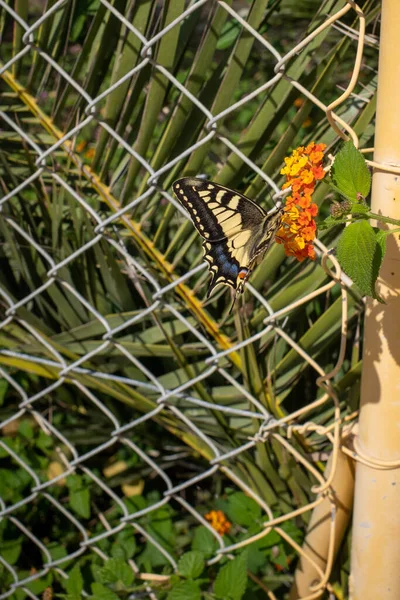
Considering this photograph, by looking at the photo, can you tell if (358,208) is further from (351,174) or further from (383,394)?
(383,394)

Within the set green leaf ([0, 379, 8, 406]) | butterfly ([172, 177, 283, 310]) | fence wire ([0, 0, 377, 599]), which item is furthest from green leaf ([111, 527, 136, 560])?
butterfly ([172, 177, 283, 310])

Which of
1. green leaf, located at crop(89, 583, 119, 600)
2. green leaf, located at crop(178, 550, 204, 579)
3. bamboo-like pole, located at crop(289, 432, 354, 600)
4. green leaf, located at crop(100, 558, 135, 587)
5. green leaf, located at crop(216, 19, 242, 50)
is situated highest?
green leaf, located at crop(216, 19, 242, 50)

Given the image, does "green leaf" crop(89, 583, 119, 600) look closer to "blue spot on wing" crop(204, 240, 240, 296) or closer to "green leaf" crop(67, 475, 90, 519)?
"green leaf" crop(67, 475, 90, 519)

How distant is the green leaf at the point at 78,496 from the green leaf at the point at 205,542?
313 mm

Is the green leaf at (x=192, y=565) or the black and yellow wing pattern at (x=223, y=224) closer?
the black and yellow wing pattern at (x=223, y=224)

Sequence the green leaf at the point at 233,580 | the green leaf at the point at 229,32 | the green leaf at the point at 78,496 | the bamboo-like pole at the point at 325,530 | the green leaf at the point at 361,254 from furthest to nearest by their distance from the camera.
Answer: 1. the green leaf at the point at 78,496
2. the green leaf at the point at 229,32
3. the green leaf at the point at 233,580
4. the bamboo-like pole at the point at 325,530
5. the green leaf at the point at 361,254

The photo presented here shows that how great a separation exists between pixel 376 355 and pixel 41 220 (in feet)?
2.76

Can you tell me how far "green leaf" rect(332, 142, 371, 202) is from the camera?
2.33 feet

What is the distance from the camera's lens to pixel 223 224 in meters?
0.92

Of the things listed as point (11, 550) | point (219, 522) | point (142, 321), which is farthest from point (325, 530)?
point (11, 550)

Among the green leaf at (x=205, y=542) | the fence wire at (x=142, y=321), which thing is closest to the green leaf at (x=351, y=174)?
the fence wire at (x=142, y=321)

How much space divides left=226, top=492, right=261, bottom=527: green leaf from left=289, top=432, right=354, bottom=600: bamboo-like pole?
6.4 inches

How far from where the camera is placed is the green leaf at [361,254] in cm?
70

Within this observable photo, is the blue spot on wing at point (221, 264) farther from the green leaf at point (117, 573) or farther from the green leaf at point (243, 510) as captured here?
the green leaf at point (117, 573)
